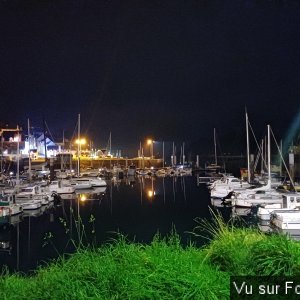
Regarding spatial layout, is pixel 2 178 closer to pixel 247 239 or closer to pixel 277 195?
pixel 277 195

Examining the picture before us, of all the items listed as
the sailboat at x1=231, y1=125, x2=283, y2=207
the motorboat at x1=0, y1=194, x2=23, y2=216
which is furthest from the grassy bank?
the sailboat at x1=231, y1=125, x2=283, y2=207

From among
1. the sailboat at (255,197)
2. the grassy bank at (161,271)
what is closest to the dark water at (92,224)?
the sailboat at (255,197)

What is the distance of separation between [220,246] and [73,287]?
3040 mm

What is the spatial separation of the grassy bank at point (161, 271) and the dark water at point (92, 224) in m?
6.75

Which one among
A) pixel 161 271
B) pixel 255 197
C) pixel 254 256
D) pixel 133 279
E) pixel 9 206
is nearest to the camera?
pixel 133 279

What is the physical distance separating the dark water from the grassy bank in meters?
6.75

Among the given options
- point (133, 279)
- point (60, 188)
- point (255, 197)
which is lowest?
point (255, 197)

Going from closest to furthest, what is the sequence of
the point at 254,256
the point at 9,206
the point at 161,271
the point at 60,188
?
the point at 161,271, the point at 254,256, the point at 9,206, the point at 60,188

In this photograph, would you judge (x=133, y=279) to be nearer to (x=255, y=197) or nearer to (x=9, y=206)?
(x=9, y=206)

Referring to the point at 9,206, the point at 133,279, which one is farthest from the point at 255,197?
the point at 133,279

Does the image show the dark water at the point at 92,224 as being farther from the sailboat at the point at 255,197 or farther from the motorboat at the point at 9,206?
the sailboat at the point at 255,197

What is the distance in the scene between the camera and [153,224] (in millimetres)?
31000

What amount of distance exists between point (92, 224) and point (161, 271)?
26.2m

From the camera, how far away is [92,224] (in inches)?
1235
